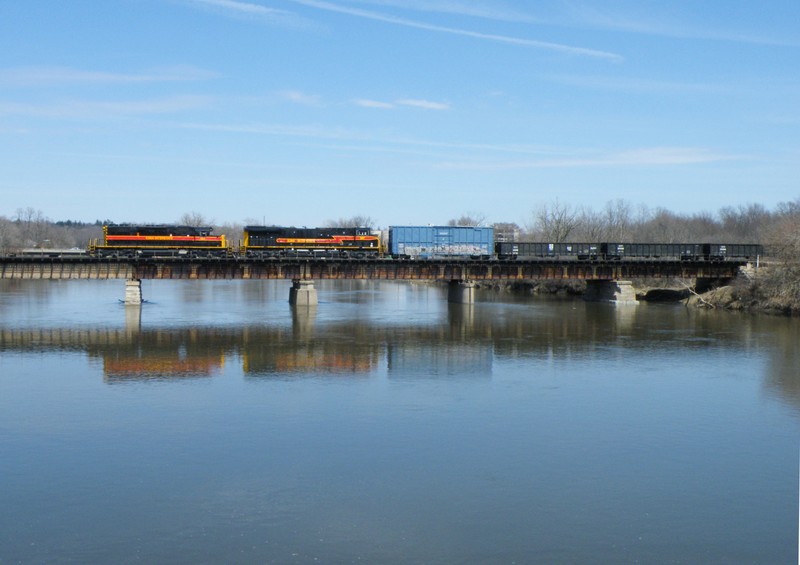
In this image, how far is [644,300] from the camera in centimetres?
8612

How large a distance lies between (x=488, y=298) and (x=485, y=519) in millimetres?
73966

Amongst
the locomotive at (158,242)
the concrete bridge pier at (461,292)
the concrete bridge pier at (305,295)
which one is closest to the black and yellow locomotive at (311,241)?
the locomotive at (158,242)

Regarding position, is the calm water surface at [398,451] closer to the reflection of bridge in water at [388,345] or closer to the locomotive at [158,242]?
the reflection of bridge in water at [388,345]

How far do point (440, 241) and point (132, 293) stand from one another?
30.3 metres

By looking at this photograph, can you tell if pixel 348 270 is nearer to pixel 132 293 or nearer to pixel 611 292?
pixel 132 293

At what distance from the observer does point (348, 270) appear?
236 feet

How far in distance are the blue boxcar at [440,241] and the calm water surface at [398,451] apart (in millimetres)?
33757

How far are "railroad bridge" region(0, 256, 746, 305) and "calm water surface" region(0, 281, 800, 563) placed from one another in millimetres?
19517

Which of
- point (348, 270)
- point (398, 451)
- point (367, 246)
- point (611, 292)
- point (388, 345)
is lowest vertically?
point (398, 451)

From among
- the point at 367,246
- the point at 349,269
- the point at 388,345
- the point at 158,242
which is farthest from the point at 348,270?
the point at 388,345

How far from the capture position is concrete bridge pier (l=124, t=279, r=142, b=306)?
7088 cm

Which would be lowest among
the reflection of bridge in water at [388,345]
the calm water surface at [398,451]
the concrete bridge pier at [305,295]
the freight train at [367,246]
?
the calm water surface at [398,451]

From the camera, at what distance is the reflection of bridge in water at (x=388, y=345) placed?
127ft

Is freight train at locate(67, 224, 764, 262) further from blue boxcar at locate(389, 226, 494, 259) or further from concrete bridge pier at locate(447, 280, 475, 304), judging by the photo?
concrete bridge pier at locate(447, 280, 475, 304)
